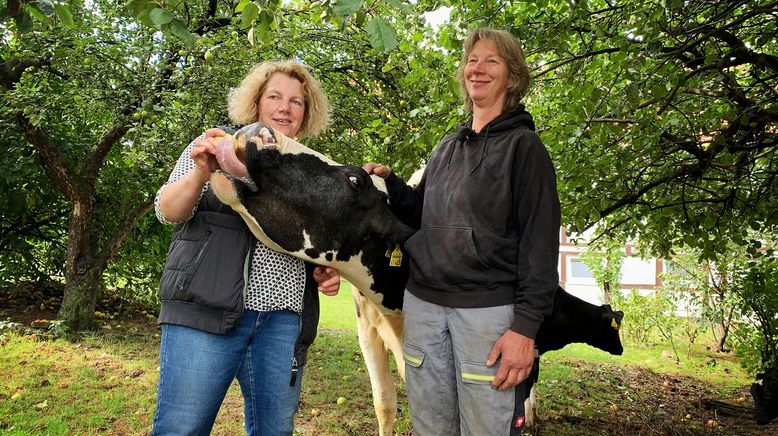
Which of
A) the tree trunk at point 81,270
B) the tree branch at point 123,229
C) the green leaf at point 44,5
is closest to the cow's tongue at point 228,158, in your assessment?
the green leaf at point 44,5

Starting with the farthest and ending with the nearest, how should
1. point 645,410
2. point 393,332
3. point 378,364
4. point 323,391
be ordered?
point 323,391
point 645,410
point 378,364
point 393,332

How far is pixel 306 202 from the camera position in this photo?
246 centimetres

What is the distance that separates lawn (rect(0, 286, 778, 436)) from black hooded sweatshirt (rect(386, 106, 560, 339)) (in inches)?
128

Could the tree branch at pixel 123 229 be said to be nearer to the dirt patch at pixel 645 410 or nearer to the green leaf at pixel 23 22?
the dirt patch at pixel 645 410

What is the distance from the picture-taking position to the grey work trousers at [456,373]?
2.31 m

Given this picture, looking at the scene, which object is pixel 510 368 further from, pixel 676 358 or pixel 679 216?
pixel 676 358

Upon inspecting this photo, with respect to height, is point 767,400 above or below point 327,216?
below

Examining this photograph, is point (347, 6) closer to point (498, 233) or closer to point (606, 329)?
point (498, 233)

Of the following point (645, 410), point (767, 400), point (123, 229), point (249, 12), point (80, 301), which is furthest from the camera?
point (123, 229)

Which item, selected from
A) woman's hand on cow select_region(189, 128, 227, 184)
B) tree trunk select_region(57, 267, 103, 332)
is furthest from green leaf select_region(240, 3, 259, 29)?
tree trunk select_region(57, 267, 103, 332)

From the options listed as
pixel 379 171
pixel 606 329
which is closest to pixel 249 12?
pixel 379 171

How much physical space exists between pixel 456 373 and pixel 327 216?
85 cm

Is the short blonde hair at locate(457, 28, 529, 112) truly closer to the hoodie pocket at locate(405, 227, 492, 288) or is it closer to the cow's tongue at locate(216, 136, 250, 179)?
the hoodie pocket at locate(405, 227, 492, 288)

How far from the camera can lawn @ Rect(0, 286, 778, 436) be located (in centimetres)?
530
